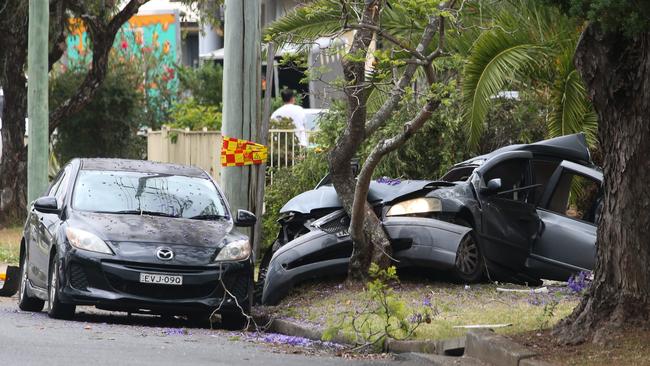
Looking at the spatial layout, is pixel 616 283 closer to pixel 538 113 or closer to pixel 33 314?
pixel 33 314

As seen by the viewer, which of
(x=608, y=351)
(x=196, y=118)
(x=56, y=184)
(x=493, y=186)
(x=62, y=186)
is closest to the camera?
(x=608, y=351)

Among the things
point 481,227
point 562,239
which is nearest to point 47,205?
point 481,227

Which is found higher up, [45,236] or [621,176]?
[621,176]

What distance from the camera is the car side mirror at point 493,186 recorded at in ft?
46.6

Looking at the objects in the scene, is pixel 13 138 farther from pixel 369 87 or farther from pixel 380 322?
pixel 380 322

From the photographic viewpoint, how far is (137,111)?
A: 29.8 metres

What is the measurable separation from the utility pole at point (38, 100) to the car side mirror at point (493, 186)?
695 cm

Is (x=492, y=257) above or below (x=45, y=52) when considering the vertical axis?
below

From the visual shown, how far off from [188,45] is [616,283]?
3751 cm

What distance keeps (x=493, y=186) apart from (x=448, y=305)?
2106 mm

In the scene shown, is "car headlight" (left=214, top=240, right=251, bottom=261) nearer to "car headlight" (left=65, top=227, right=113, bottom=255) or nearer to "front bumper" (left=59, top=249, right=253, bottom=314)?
"front bumper" (left=59, top=249, right=253, bottom=314)

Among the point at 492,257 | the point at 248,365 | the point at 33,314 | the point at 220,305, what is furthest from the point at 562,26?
the point at 248,365

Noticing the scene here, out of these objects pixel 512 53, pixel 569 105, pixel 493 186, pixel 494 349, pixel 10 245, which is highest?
pixel 512 53

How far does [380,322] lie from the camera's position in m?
11.7
